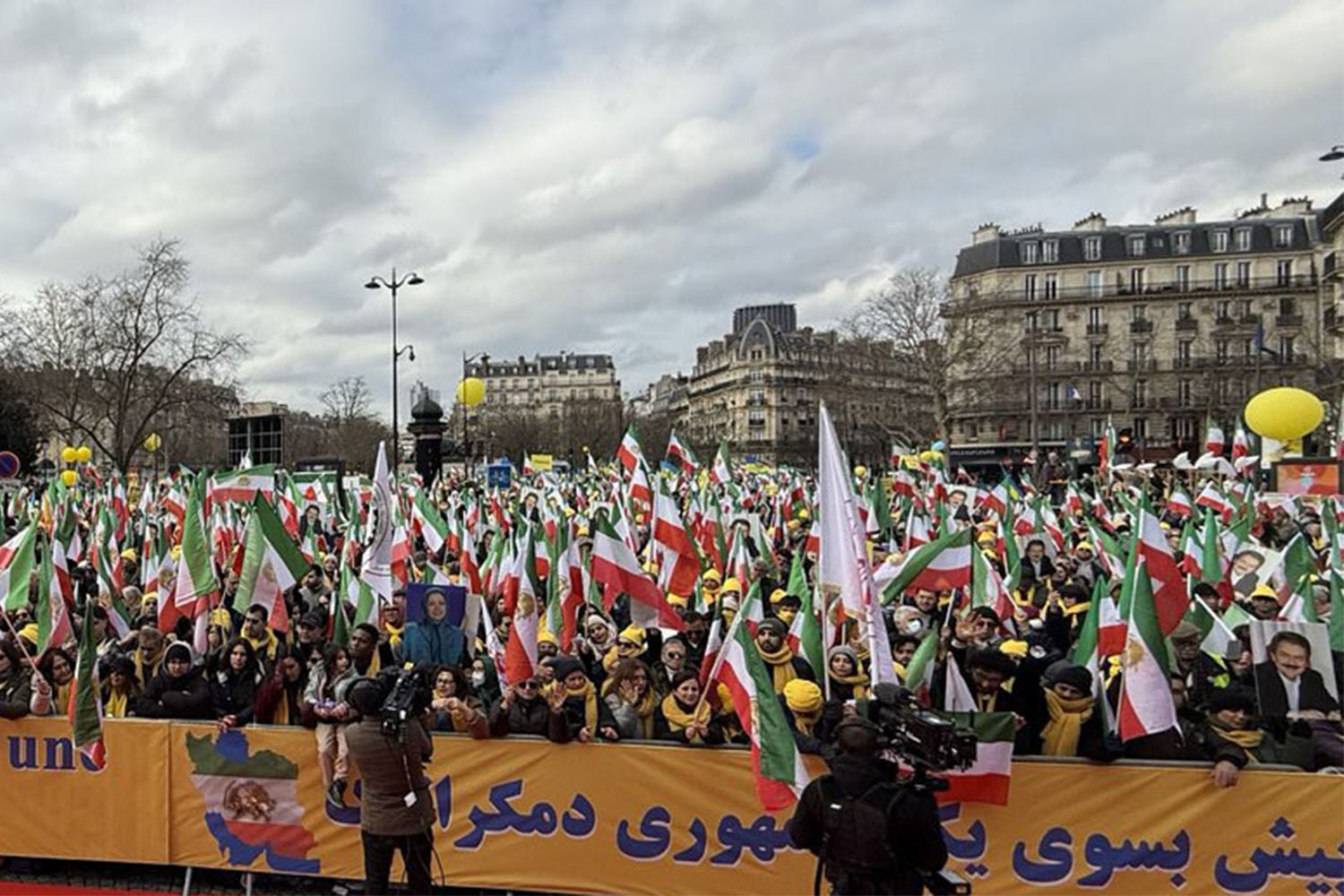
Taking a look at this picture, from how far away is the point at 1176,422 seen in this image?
68500 mm

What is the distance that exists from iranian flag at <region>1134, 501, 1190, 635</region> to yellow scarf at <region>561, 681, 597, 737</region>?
3.60m

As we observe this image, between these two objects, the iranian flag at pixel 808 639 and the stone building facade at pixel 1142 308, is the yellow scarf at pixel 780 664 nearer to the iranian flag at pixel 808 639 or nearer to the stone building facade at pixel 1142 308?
the iranian flag at pixel 808 639

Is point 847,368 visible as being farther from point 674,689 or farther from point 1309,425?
point 674,689

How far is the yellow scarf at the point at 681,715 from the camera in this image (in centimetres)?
541

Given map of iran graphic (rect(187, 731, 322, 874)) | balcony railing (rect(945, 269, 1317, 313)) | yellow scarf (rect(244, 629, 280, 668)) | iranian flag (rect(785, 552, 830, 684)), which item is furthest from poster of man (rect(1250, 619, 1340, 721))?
balcony railing (rect(945, 269, 1317, 313))

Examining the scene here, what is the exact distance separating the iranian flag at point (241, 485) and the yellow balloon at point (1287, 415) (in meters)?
14.8

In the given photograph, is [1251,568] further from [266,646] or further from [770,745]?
[266,646]

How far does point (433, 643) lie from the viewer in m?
7.10

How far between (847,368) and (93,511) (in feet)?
137

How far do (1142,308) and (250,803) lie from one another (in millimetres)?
75129

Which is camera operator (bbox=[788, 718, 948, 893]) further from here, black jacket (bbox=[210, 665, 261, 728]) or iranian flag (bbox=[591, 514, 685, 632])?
iranian flag (bbox=[591, 514, 685, 632])

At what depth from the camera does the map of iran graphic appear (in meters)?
5.60

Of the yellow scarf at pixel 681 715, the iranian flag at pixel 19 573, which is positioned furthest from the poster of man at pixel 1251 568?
the iranian flag at pixel 19 573

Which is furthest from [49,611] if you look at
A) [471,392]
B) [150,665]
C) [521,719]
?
[471,392]
